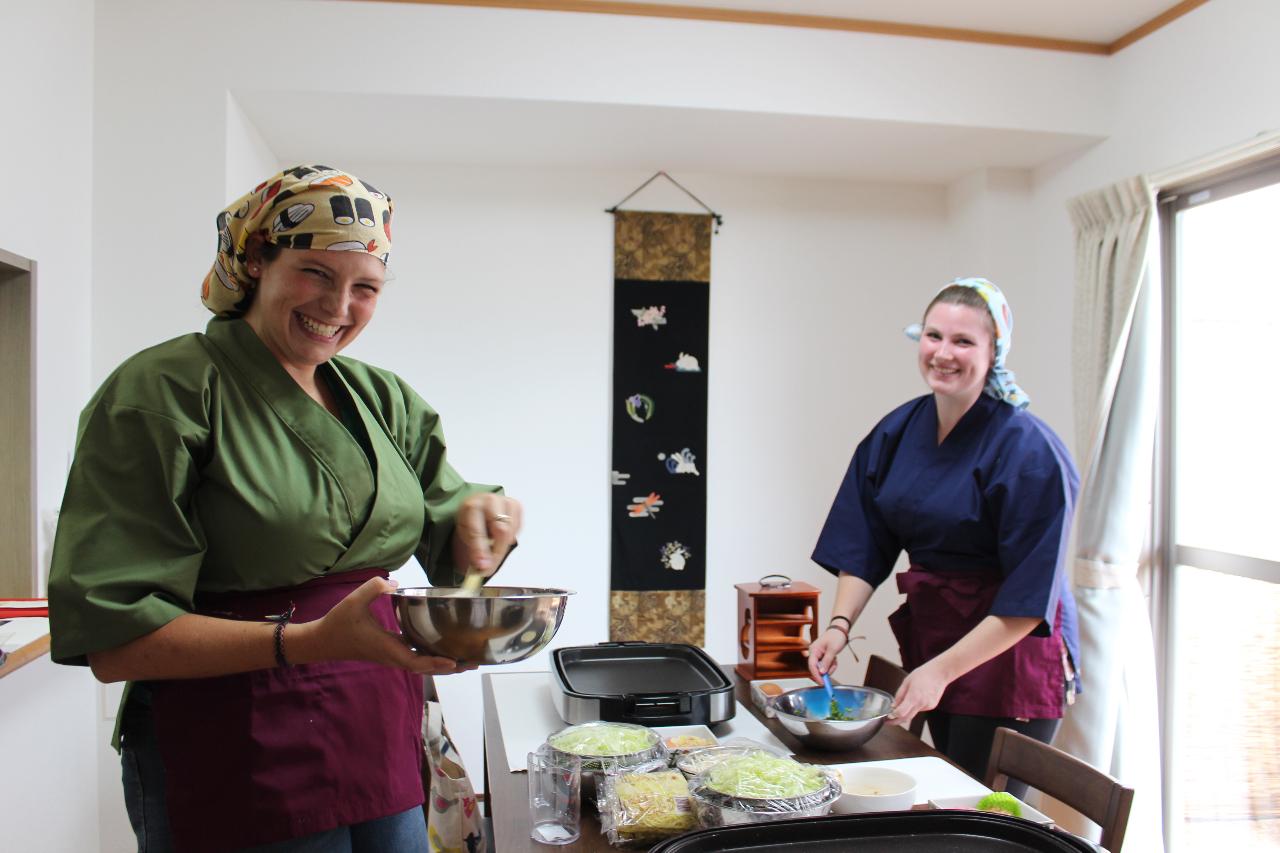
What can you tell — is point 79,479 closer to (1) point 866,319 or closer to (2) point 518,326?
(2) point 518,326

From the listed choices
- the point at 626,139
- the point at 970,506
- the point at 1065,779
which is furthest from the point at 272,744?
the point at 626,139

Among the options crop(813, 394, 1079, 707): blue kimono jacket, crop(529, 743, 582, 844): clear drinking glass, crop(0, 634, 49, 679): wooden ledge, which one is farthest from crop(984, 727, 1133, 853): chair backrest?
crop(0, 634, 49, 679): wooden ledge

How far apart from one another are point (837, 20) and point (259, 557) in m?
2.68

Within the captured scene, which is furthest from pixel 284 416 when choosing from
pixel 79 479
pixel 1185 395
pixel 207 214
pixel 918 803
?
pixel 1185 395

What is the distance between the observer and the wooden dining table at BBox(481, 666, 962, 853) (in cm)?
124

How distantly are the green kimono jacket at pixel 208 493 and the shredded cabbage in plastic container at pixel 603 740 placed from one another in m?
0.41

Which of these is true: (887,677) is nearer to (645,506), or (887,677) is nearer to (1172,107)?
(645,506)

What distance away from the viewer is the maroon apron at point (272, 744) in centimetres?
108

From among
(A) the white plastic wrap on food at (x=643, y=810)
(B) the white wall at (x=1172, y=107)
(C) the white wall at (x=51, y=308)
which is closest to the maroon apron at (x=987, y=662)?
(A) the white plastic wrap on food at (x=643, y=810)

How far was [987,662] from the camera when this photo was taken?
6.30 ft

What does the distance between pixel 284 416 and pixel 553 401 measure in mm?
2500

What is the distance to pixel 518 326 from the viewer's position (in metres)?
3.63

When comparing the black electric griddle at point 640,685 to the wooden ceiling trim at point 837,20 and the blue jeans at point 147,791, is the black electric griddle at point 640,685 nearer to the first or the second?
the blue jeans at point 147,791

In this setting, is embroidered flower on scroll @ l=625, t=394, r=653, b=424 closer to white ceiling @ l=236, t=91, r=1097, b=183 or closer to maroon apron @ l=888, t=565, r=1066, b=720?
white ceiling @ l=236, t=91, r=1097, b=183
